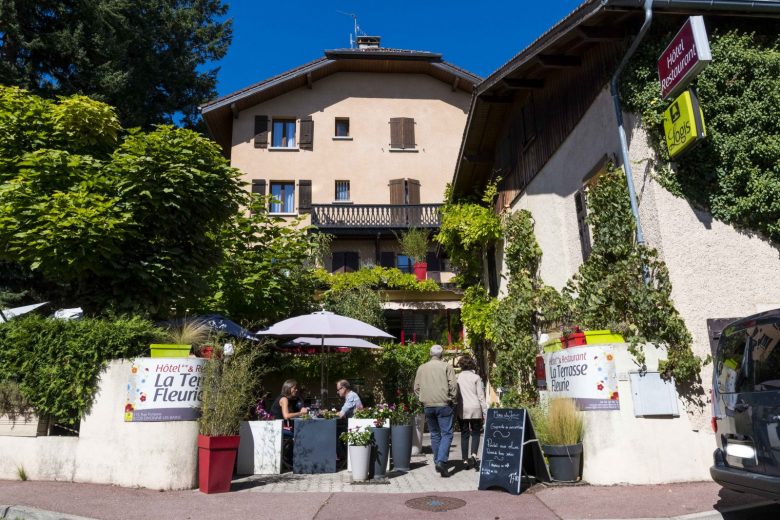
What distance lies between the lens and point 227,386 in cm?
750

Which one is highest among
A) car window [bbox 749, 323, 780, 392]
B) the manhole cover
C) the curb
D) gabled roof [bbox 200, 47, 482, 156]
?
gabled roof [bbox 200, 47, 482, 156]

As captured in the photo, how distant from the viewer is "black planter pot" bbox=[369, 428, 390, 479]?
8.10 m

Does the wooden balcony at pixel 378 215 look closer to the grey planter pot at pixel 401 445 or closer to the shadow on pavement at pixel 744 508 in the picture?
the grey planter pot at pixel 401 445

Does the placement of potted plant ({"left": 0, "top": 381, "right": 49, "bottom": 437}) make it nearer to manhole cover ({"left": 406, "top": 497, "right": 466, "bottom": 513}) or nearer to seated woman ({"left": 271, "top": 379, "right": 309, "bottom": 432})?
seated woman ({"left": 271, "top": 379, "right": 309, "bottom": 432})

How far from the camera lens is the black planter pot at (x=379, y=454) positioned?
8.10 m

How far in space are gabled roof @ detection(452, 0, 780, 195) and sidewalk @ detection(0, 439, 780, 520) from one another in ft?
19.7

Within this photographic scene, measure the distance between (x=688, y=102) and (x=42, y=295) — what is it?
19011mm

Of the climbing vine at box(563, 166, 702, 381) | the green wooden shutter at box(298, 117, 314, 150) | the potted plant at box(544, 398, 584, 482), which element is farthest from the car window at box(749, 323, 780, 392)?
the green wooden shutter at box(298, 117, 314, 150)

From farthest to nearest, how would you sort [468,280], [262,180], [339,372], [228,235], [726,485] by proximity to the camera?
[262,180], [468,280], [339,372], [228,235], [726,485]

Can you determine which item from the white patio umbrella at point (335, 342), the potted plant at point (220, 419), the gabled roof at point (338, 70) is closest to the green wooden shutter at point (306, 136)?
the gabled roof at point (338, 70)

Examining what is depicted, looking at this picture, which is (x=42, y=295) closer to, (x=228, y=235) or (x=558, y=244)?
(x=228, y=235)

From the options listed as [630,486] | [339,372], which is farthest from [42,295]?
[630,486]

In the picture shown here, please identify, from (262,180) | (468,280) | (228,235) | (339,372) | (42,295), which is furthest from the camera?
(262,180)

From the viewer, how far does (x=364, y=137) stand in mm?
26891
